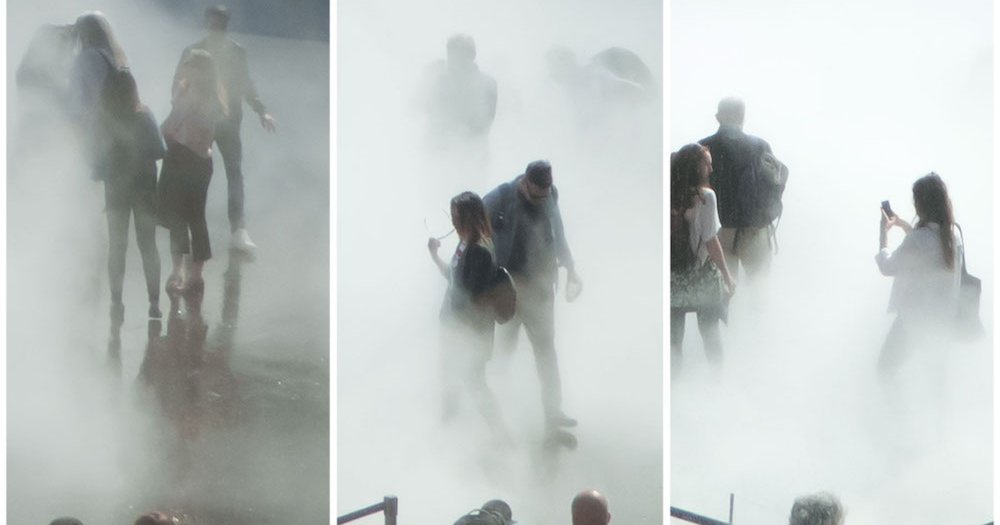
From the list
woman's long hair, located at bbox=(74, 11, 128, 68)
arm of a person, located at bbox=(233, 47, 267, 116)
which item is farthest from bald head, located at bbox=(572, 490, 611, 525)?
woman's long hair, located at bbox=(74, 11, 128, 68)

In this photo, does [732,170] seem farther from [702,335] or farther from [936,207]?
[936,207]

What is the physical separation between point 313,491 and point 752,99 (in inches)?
71.2

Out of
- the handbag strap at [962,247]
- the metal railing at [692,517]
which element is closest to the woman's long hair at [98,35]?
the metal railing at [692,517]

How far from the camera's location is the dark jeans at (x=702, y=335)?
4031 millimetres

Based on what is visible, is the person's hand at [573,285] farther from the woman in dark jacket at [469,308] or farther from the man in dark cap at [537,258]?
the woman in dark jacket at [469,308]

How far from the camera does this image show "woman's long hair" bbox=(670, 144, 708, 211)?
4016 millimetres

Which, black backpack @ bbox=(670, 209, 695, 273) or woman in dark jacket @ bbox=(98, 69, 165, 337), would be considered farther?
black backpack @ bbox=(670, 209, 695, 273)

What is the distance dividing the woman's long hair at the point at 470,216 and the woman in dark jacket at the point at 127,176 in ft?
2.85

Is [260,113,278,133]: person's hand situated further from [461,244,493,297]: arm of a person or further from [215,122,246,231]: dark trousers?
[461,244,493,297]: arm of a person

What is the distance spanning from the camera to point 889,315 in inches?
163

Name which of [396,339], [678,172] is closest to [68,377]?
[396,339]

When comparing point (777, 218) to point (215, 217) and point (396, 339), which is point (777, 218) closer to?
point (396, 339)

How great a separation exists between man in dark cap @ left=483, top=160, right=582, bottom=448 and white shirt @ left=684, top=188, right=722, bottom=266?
0.39m

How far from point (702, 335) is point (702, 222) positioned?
1.16ft
